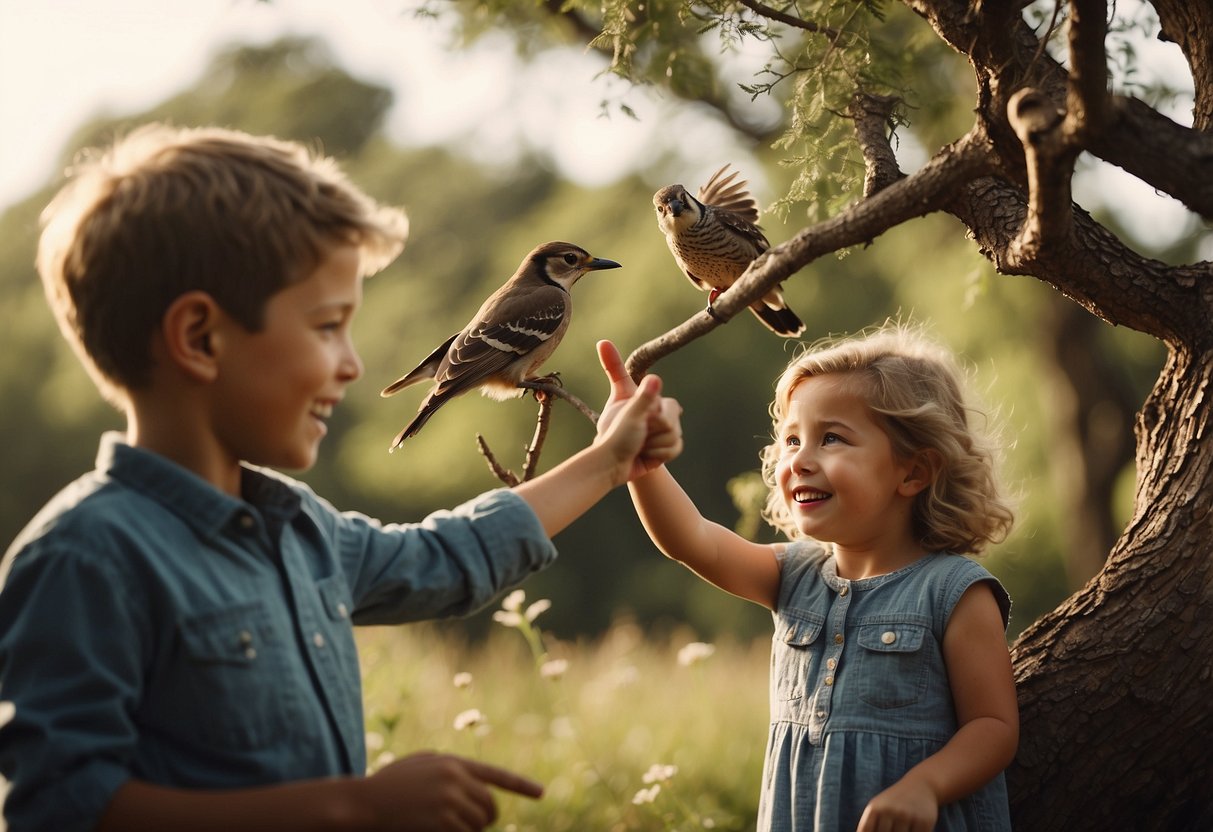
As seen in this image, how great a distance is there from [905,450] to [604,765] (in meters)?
3.01

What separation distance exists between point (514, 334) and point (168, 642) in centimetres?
213

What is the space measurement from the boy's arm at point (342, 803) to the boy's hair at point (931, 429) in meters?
1.02

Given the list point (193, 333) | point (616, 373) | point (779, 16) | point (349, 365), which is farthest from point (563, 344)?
point (193, 333)

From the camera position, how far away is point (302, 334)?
1.43 m

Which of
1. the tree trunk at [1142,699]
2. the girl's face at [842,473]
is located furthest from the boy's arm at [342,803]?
the tree trunk at [1142,699]

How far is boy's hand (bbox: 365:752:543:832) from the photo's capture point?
1.28 metres

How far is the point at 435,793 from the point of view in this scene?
1.30 metres

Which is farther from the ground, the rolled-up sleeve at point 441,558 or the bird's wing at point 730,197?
the bird's wing at point 730,197

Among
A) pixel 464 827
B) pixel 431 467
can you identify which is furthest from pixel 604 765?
pixel 431 467

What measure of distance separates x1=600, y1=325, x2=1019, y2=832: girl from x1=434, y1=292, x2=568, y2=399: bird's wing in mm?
1105

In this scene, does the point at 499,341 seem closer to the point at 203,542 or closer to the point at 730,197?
the point at 730,197

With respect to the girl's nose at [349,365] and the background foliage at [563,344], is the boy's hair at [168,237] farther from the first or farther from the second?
the background foliage at [563,344]

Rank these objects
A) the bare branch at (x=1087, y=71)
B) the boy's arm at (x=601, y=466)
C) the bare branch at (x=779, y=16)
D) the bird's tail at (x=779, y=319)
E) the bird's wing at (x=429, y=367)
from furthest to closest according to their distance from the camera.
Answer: the bird's tail at (x=779, y=319)
the bird's wing at (x=429, y=367)
the bare branch at (x=779, y=16)
the boy's arm at (x=601, y=466)
the bare branch at (x=1087, y=71)

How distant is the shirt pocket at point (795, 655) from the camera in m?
2.08
